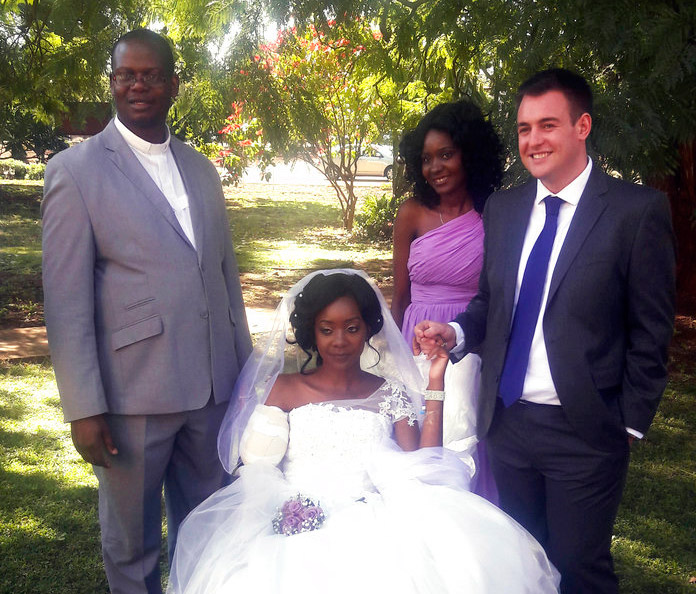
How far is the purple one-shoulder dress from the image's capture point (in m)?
3.36

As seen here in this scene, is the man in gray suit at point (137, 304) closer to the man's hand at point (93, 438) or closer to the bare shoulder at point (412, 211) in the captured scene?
the man's hand at point (93, 438)

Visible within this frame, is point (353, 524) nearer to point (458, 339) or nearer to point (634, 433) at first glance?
point (458, 339)

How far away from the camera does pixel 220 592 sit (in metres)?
2.29

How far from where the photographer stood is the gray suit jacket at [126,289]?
2615 mm

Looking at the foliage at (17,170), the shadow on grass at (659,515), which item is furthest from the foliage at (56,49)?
the foliage at (17,170)

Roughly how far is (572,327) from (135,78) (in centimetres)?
178

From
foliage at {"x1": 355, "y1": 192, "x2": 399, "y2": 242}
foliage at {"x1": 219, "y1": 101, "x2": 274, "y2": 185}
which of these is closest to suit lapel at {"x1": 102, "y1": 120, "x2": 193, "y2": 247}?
foliage at {"x1": 219, "y1": 101, "x2": 274, "y2": 185}

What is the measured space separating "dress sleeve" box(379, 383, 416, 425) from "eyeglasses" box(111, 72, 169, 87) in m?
1.49

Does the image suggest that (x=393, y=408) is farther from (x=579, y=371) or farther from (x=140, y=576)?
(x=140, y=576)

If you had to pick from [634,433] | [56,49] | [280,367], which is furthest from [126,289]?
[56,49]

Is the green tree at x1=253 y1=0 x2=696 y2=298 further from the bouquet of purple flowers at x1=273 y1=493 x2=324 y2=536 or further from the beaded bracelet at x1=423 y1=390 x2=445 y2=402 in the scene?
the bouquet of purple flowers at x1=273 y1=493 x2=324 y2=536

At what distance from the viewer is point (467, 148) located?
3.50 m

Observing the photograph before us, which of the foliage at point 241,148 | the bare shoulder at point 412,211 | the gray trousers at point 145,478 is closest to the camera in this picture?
the gray trousers at point 145,478

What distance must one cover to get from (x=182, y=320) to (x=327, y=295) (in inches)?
22.5
